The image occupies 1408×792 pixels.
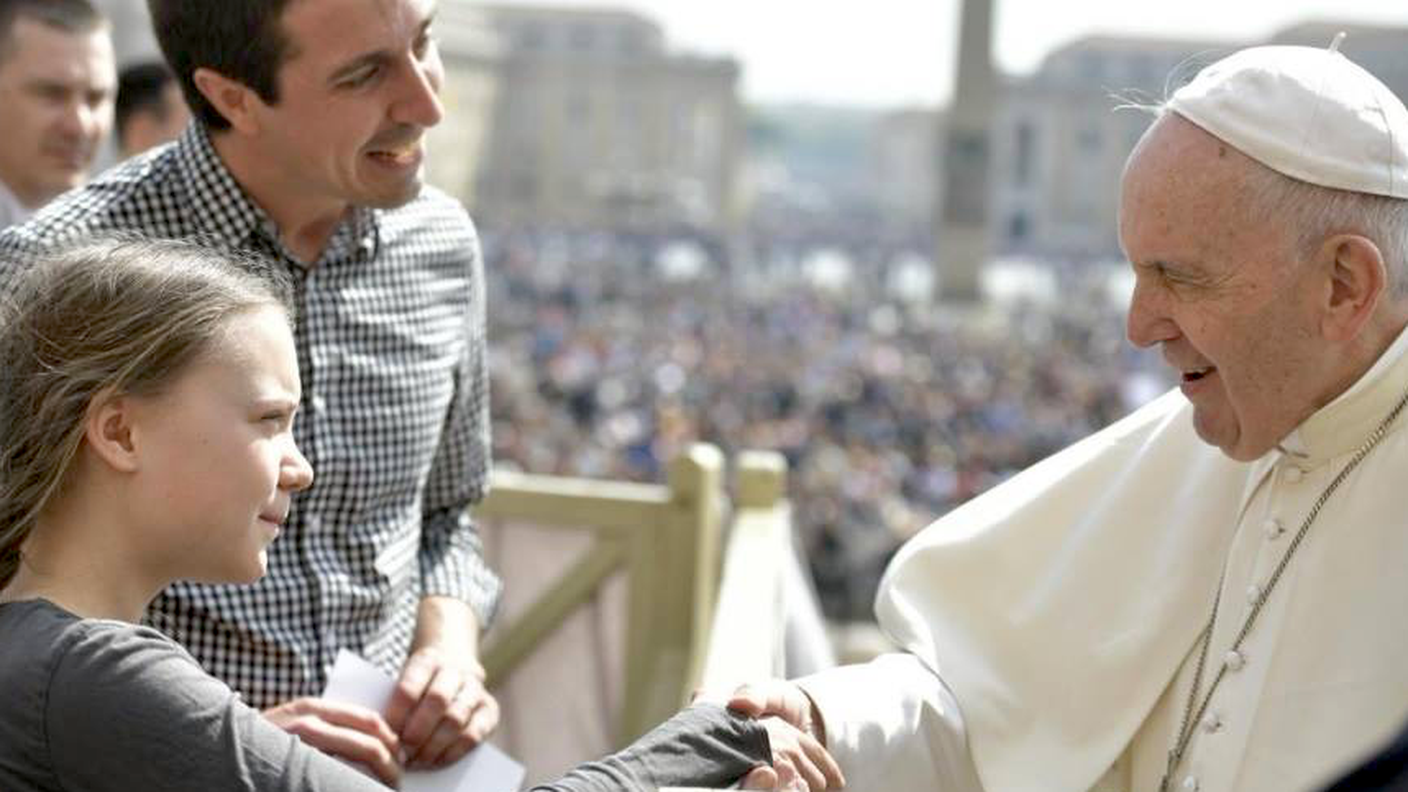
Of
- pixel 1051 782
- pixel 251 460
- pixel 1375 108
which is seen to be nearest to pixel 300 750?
pixel 251 460

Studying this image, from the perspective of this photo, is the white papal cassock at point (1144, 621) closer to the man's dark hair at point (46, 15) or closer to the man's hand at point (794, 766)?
the man's hand at point (794, 766)

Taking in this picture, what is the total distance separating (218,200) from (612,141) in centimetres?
9550

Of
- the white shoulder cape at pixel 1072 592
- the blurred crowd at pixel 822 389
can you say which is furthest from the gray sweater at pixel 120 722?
the blurred crowd at pixel 822 389

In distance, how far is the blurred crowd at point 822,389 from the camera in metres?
17.7

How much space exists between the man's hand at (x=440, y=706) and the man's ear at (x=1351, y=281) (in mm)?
1104

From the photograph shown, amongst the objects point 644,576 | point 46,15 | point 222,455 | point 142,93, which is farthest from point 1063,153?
point 222,455

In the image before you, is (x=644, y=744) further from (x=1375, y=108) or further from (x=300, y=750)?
(x=1375, y=108)

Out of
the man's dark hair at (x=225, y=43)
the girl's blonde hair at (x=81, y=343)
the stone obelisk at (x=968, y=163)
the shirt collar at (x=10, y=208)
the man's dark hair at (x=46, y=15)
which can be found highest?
the man's dark hair at (x=225, y=43)

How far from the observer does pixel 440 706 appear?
8.03 ft

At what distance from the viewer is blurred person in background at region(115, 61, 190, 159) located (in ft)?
14.9

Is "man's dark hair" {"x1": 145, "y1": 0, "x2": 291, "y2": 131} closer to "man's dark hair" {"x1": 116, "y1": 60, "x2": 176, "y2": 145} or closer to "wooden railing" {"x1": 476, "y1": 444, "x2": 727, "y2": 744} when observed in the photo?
"wooden railing" {"x1": 476, "y1": 444, "x2": 727, "y2": 744}

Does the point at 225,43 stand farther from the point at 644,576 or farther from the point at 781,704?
the point at 644,576

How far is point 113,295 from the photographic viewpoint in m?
1.77

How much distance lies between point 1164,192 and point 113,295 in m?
1.07
